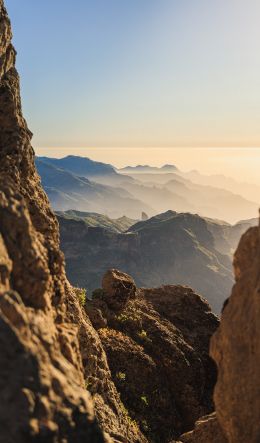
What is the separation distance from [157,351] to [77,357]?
21.4 m

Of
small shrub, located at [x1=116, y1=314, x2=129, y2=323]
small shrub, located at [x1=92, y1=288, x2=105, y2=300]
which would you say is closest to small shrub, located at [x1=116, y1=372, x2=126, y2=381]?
small shrub, located at [x1=116, y1=314, x2=129, y2=323]

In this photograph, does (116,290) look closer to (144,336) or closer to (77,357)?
(144,336)

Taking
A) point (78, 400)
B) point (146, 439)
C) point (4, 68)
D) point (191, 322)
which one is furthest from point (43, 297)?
point (191, 322)

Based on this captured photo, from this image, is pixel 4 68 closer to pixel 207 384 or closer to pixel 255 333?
pixel 255 333

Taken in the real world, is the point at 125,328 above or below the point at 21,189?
below

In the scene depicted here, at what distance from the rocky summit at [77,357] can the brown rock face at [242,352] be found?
1.7 inches

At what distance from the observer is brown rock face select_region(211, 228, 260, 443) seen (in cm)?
1600

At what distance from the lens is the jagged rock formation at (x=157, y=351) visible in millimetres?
30172

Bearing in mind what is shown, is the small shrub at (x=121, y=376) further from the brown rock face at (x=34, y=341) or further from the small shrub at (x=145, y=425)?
the brown rock face at (x=34, y=341)

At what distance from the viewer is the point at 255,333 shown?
15.9 metres

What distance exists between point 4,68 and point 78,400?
19.1 m

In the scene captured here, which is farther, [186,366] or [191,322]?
[191,322]

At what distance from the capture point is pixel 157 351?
35688 mm

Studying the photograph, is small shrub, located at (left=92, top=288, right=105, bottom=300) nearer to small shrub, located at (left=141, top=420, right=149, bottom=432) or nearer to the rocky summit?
the rocky summit
